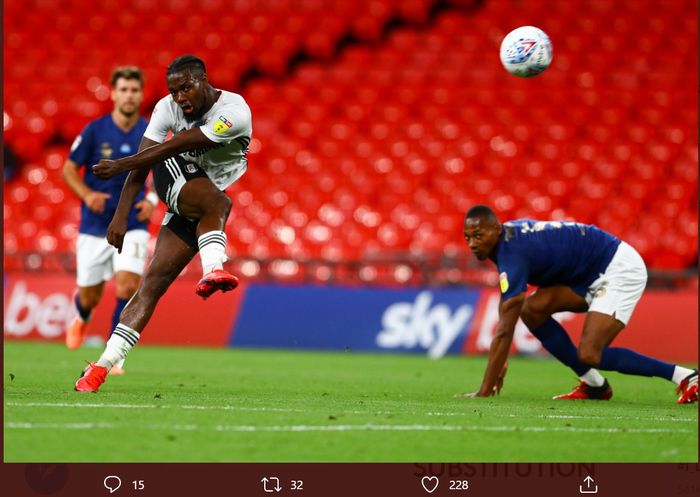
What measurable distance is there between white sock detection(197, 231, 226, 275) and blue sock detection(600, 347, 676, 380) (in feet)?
9.41

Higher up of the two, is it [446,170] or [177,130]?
[446,170]

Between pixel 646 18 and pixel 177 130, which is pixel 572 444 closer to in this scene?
pixel 177 130

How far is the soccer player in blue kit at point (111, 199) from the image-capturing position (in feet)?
30.2

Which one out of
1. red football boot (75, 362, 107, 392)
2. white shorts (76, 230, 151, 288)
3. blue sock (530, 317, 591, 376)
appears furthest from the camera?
white shorts (76, 230, 151, 288)

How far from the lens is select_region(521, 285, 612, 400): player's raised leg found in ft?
26.5

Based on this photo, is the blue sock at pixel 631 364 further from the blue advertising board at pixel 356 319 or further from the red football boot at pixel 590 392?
the blue advertising board at pixel 356 319

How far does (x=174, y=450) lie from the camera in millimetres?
4793

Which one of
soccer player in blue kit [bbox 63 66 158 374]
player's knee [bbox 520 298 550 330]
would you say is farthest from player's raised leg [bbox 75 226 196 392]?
player's knee [bbox 520 298 550 330]

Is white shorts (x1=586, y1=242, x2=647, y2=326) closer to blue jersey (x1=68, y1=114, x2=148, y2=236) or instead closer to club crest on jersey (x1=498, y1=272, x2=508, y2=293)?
club crest on jersey (x1=498, y1=272, x2=508, y2=293)

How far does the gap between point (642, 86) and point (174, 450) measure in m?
16.9

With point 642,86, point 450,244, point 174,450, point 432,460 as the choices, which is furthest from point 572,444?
point 642,86

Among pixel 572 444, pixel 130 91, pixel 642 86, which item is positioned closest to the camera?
pixel 572 444

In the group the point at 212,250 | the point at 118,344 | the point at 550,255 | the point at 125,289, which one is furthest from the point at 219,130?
the point at 125,289

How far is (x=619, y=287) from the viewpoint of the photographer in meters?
7.94
